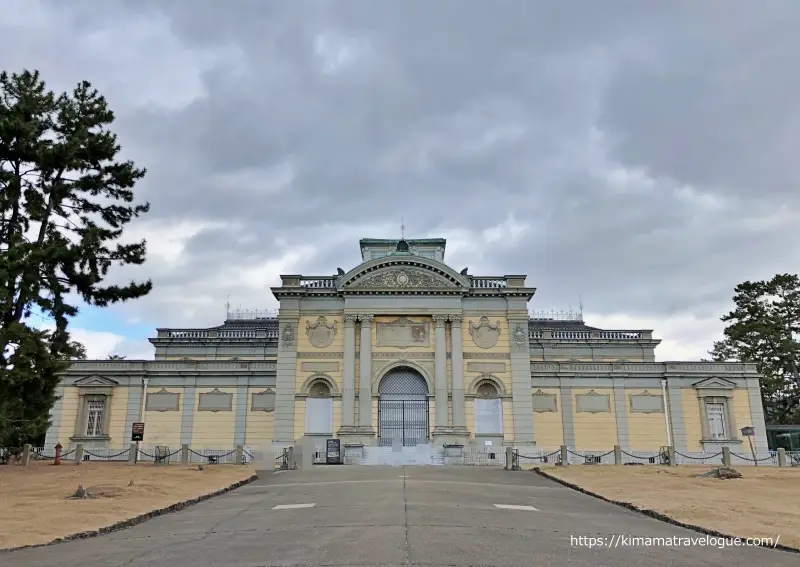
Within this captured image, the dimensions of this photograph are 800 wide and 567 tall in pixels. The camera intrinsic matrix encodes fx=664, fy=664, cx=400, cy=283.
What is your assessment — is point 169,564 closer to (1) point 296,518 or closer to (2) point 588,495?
(1) point 296,518

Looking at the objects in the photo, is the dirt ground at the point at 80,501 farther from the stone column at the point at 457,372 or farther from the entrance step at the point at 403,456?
the stone column at the point at 457,372

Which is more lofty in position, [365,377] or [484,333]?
[484,333]

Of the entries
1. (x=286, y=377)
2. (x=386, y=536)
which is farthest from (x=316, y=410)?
(x=386, y=536)

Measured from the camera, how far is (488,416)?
126ft

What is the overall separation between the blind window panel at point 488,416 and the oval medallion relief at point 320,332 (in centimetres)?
939

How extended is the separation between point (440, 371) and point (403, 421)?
3607 mm

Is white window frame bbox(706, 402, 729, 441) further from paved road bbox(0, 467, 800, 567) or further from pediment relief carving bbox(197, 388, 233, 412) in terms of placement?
pediment relief carving bbox(197, 388, 233, 412)

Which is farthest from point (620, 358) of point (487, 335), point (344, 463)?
point (344, 463)

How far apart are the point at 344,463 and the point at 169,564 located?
2645 centimetres

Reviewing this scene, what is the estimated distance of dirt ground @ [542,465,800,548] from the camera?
41.1 feet

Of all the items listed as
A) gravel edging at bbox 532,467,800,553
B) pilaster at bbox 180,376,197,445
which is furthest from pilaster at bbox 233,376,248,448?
gravel edging at bbox 532,467,800,553

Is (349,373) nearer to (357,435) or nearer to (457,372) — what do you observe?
(357,435)

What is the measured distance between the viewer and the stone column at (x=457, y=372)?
124 ft

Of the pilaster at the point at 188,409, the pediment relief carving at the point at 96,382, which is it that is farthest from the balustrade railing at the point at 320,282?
the pediment relief carving at the point at 96,382
